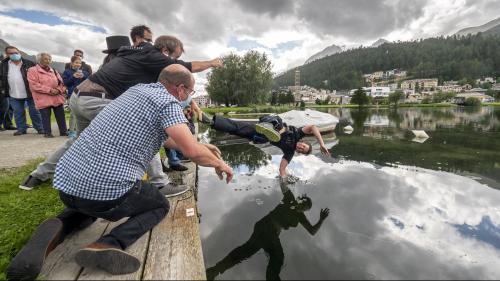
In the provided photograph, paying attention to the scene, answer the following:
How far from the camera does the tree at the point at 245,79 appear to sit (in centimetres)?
5375

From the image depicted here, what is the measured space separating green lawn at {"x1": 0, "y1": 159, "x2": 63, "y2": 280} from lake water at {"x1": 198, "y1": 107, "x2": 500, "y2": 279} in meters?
1.91

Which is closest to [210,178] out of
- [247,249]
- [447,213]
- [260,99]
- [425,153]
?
[247,249]

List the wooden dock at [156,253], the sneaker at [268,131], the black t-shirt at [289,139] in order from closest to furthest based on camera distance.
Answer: the wooden dock at [156,253], the sneaker at [268,131], the black t-shirt at [289,139]

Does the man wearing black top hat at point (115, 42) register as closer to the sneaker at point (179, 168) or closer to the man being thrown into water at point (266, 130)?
the man being thrown into water at point (266, 130)

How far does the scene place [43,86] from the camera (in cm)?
773

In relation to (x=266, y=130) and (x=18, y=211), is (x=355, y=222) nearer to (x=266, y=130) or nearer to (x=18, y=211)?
(x=266, y=130)

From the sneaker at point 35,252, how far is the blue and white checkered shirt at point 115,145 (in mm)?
438

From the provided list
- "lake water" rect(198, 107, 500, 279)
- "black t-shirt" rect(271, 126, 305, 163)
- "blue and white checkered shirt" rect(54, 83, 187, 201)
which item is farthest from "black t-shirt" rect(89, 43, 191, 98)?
"black t-shirt" rect(271, 126, 305, 163)

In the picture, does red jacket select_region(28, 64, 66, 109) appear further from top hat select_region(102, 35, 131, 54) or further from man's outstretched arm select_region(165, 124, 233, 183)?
man's outstretched arm select_region(165, 124, 233, 183)

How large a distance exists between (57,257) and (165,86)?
1.85 meters

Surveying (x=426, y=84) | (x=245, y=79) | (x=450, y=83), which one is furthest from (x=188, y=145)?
(x=426, y=84)

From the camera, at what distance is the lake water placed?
9.16 ft

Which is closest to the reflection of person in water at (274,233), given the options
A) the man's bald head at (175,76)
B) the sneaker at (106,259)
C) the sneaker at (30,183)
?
the sneaker at (106,259)

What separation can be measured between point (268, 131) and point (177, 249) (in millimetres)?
2901
